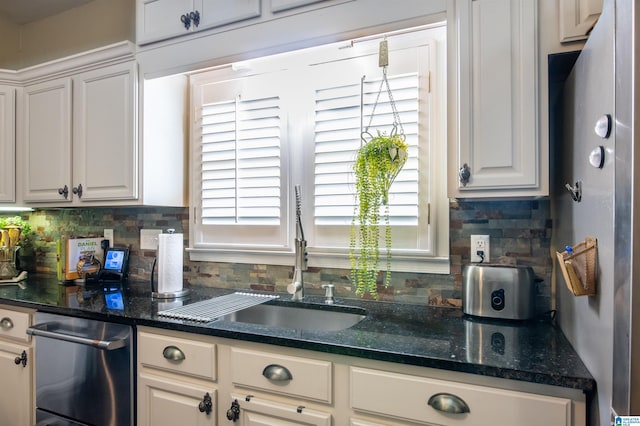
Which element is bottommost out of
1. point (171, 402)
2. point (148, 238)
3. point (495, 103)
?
point (171, 402)

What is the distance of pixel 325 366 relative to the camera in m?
1.27

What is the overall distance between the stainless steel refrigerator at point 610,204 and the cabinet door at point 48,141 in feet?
8.52

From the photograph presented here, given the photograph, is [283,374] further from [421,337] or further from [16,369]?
[16,369]

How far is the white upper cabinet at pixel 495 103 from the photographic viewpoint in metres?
1.34

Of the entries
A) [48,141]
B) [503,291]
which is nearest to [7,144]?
[48,141]

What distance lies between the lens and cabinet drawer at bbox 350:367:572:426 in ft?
3.40

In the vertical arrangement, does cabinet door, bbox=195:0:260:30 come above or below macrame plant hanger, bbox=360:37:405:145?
above

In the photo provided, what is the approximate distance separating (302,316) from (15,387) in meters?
1.51

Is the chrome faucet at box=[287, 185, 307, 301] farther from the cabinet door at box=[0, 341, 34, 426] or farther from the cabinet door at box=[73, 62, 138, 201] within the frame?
the cabinet door at box=[0, 341, 34, 426]

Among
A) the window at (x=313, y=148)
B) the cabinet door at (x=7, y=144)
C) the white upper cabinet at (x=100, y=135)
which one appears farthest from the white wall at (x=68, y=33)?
the window at (x=313, y=148)

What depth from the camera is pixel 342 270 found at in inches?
78.2

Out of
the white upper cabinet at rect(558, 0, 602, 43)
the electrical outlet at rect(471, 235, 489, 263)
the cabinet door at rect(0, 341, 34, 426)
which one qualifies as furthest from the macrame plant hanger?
the cabinet door at rect(0, 341, 34, 426)

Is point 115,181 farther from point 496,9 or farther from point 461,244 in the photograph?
point 496,9

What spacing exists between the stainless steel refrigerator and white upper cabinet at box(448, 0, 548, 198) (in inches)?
6.5
